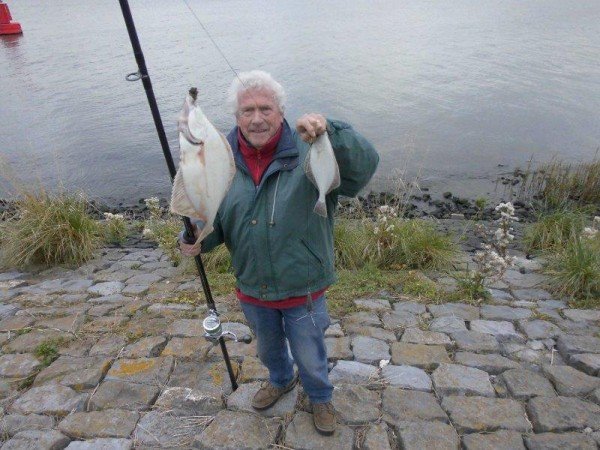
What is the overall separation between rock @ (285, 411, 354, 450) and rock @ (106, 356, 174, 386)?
4.14ft

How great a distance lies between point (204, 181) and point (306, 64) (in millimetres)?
23930

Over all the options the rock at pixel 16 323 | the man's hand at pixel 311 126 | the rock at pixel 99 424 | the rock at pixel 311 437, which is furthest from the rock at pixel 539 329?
the rock at pixel 16 323

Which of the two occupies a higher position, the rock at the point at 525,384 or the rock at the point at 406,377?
the rock at the point at 406,377

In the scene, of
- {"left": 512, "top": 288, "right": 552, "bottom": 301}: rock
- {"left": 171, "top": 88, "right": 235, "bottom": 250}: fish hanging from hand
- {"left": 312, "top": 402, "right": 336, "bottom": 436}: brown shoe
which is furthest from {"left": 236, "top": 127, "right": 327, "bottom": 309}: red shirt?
{"left": 512, "top": 288, "right": 552, "bottom": 301}: rock

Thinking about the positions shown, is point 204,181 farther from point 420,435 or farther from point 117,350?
point 117,350

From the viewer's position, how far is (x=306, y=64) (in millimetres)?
24984

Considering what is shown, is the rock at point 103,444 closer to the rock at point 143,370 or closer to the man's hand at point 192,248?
the rock at point 143,370

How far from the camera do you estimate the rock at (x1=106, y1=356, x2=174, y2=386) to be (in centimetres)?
410

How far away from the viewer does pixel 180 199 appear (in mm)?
2523

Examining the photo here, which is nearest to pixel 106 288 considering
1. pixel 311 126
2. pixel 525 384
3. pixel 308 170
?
pixel 308 170

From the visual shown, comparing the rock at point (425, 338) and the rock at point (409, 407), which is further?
the rock at point (425, 338)

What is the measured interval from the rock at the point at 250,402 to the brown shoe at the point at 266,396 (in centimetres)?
4

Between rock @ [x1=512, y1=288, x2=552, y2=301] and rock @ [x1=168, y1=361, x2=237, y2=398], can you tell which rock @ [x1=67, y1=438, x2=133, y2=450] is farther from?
rock @ [x1=512, y1=288, x2=552, y2=301]

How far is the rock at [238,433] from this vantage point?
3.39 meters
